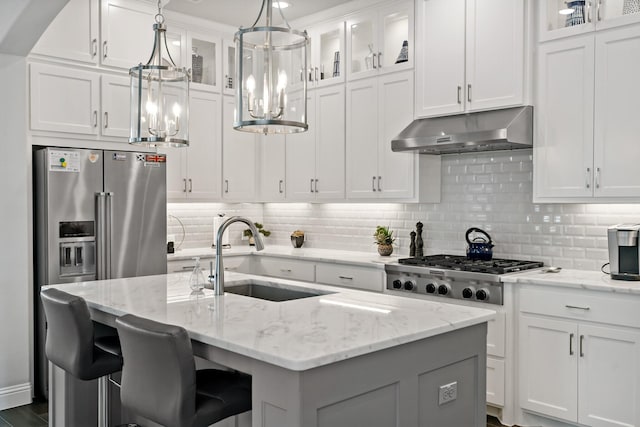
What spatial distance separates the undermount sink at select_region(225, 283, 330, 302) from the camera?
3.26 m

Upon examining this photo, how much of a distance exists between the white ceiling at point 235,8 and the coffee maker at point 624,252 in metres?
3.01

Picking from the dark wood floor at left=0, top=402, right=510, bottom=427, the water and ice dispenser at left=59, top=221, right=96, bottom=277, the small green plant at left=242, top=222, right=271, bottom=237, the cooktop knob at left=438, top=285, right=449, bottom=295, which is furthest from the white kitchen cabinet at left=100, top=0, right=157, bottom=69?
the cooktop knob at left=438, top=285, right=449, bottom=295

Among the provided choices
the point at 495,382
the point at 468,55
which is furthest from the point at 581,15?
the point at 495,382

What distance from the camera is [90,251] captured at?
15.0 feet

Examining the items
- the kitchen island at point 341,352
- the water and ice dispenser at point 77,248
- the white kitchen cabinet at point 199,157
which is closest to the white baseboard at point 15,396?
the water and ice dispenser at point 77,248

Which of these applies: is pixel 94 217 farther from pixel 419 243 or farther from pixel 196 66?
pixel 419 243

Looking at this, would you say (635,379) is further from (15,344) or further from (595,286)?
(15,344)

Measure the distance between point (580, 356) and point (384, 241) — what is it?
1995mm

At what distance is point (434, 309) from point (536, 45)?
90.6 inches

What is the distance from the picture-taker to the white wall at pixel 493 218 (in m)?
4.15

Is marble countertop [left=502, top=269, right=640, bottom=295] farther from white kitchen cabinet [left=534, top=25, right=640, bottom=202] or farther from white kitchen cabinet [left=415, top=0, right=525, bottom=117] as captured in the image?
white kitchen cabinet [left=415, top=0, right=525, bottom=117]

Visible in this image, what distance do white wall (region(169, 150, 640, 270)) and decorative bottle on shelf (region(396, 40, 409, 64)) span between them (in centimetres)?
87

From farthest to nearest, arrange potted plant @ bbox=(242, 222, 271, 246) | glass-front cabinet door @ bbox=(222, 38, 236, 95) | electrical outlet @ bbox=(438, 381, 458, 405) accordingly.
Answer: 1. potted plant @ bbox=(242, 222, 271, 246)
2. glass-front cabinet door @ bbox=(222, 38, 236, 95)
3. electrical outlet @ bbox=(438, 381, 458, 405)

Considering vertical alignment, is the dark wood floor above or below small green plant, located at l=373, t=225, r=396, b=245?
below
